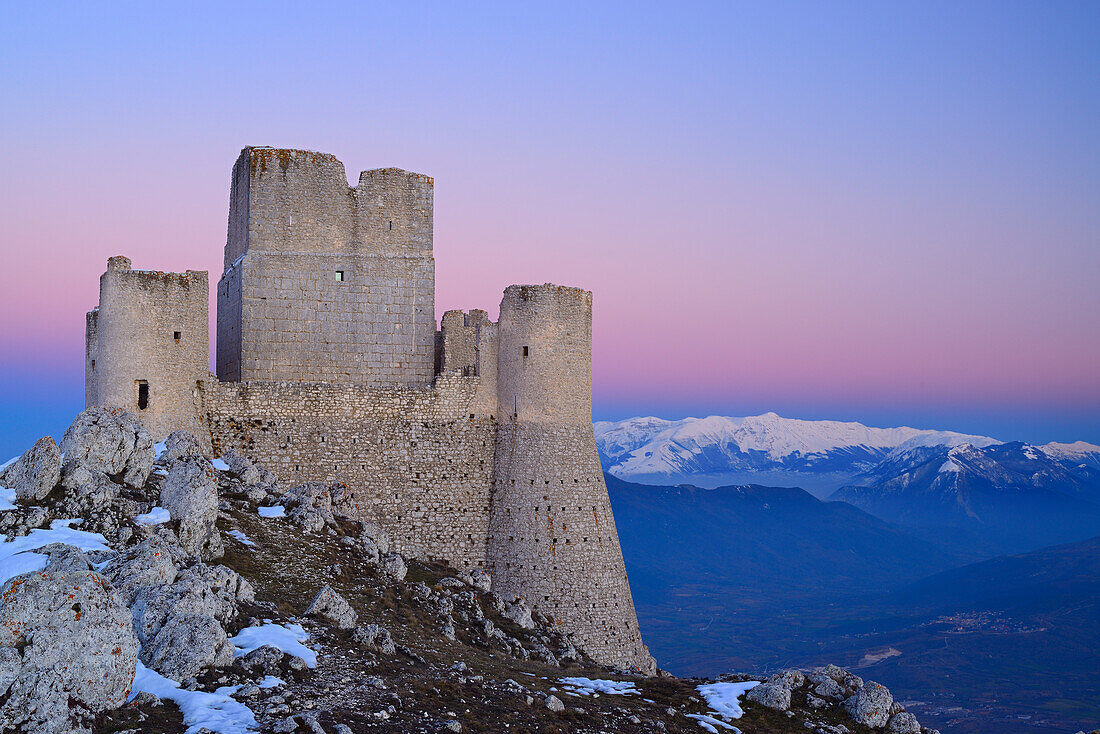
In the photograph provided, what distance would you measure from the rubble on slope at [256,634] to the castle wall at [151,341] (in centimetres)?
279

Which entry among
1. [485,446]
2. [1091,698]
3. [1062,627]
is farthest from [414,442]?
[1062,627]

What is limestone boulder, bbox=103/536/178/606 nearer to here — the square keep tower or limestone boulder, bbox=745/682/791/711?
limestone boulder, bbox=745/682/791/711

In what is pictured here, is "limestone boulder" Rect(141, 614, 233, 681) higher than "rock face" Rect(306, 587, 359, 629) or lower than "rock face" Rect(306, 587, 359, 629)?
higher

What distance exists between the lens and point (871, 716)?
73.7 feet

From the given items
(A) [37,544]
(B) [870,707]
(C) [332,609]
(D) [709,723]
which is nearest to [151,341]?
(A) [37,544]

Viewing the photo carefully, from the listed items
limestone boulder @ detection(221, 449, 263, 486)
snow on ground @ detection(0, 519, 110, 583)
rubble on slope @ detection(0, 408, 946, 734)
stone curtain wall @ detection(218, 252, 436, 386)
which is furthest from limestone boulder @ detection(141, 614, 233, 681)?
stone curtain wall @ detection(218, 252, 436, 386)

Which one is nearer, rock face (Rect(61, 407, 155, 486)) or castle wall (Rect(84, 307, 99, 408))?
rock face (Rect(61, 407, 155, 486))

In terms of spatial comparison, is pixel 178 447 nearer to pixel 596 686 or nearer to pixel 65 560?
pixel 65 560

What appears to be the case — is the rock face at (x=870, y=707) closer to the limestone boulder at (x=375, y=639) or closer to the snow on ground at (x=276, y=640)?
the limestone boulder at (x=375, y=639)

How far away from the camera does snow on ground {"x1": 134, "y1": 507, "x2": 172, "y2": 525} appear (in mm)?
20438

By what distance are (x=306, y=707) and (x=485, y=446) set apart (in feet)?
64.6

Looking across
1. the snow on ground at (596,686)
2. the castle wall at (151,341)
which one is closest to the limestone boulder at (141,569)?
the snow on ground at (596,686)

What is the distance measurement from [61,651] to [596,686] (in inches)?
478

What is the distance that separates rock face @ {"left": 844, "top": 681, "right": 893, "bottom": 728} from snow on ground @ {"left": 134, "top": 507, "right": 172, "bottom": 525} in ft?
54.9
